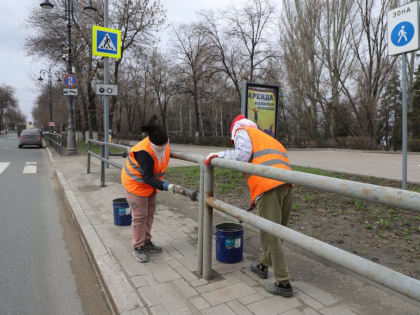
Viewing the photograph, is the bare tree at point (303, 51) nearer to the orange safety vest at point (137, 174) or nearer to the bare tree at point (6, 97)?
the orange safety vest at point (137, 174)

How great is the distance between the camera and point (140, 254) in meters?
3.52

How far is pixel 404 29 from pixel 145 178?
442 centimetres

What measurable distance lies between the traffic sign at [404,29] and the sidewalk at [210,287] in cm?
357

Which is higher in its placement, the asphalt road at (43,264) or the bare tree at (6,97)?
the bare tree at (6,97)

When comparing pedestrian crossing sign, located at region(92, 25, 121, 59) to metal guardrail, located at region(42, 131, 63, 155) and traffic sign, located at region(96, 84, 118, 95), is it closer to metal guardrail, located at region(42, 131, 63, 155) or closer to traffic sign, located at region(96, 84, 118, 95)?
traffic sign, located at region(96, 84, 118, 95)

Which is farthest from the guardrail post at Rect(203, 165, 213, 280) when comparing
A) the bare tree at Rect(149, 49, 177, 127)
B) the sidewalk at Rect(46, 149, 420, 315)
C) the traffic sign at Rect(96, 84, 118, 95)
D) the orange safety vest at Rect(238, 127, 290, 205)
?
the bare tree at Rect(149, 49, 177, 127)

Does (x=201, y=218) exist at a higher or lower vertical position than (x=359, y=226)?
higher

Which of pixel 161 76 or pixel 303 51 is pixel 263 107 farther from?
pixel 161 76

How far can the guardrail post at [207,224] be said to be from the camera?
294 centimetres

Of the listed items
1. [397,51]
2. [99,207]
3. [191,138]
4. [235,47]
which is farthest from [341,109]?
[99,207]

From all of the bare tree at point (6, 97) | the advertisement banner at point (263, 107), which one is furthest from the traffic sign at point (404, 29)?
the bare tree at point (6, 97)

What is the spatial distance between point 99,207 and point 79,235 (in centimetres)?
110

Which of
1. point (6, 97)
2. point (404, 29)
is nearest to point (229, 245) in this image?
point (404, 29)

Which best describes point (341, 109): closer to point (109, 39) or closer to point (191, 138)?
point (191, 138)
